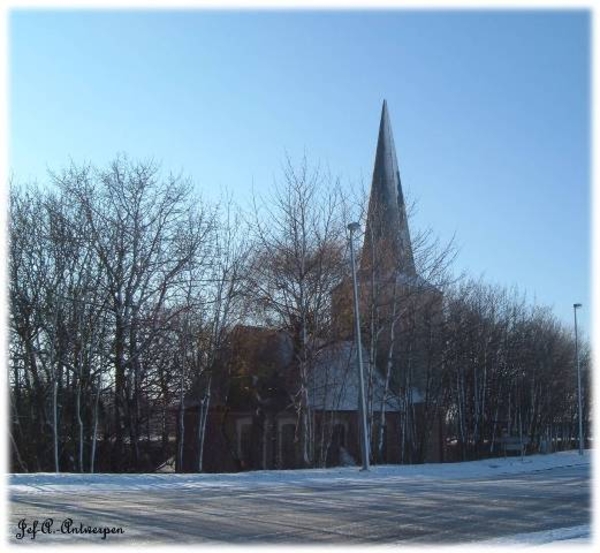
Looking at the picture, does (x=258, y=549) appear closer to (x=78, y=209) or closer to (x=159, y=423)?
(x=78, y=209)

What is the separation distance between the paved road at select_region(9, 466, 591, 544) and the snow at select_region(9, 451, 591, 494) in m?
1.44

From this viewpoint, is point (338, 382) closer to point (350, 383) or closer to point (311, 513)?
point (350, 383)

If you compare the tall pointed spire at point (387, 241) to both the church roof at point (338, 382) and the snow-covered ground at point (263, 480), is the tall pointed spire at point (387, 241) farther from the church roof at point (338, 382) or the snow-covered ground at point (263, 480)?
the snow-covered ground at point (263, 480)

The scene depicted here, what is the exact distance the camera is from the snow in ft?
60.3

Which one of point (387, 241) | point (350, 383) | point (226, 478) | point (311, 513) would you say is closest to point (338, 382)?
point (350, 383)

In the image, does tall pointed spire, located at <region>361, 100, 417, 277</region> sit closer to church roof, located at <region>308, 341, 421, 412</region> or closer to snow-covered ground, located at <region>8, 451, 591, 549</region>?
church roof, located at <region>308, 341, 421, 412</region>

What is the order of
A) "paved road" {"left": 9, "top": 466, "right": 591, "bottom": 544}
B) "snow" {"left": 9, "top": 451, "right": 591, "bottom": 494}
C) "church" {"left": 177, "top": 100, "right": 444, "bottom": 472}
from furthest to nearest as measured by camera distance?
1. "church" {"left": 177, "top": 100, "right": 444, "bottom": 472}
2. "snow" {"left": 9, "top": 451, "right": 591, "bottom": 494}
3. "paved road" {"left": 9, "top": 466, "right": 591, "bottom": 544}

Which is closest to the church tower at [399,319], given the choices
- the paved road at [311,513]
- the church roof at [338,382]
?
the church roof at [338,382]

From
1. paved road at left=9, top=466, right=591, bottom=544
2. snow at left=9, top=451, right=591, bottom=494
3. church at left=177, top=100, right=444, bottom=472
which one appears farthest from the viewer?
church at left=177, top=100, right=444, bottom=472

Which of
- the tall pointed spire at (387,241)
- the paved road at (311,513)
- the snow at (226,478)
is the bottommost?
the snow at (226,478)

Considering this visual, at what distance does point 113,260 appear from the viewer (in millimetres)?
33469

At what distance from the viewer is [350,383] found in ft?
128

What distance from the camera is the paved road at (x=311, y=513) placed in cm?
1118

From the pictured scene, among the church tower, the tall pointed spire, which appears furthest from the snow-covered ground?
the tall pointed spire
